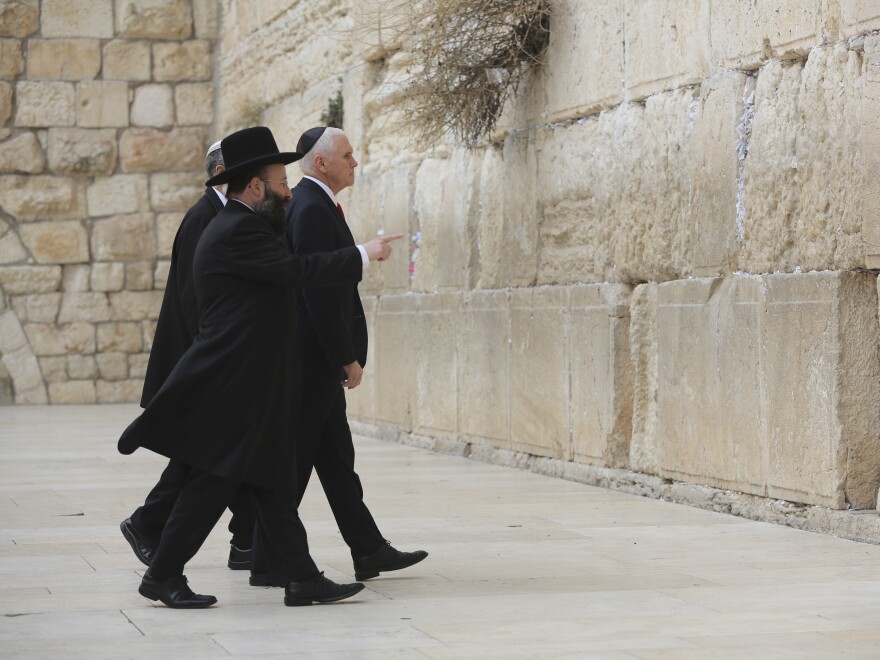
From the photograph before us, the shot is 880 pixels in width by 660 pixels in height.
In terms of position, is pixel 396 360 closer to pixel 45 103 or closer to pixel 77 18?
pixel 45 103

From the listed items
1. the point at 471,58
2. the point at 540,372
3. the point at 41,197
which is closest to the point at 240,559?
the point at 540,372

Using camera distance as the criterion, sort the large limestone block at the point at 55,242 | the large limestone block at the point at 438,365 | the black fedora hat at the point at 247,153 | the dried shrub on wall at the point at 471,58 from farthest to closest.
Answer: the large limestone block at the point at 55,242 → the large limestone block at the point at 438,365 → the dried shrub on wall at the point at 471,58 → the black fedora hat at the point at 247,153

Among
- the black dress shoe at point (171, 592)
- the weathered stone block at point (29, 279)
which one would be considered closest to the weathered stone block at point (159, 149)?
the weathered stone block at point (29, 279)

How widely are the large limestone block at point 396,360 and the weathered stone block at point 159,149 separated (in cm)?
485

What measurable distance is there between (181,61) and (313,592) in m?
11.0

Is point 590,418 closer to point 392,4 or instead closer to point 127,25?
point 392,4

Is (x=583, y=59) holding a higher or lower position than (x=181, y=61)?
lower

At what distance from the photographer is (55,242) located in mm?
13945

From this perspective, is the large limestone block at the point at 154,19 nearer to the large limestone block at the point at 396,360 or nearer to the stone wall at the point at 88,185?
the stone wall at the point at 88,185

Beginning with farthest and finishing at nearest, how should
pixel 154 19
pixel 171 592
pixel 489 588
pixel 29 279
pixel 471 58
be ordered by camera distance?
pixel 154 19 → pixel 29 279 → pixel 471 58 → pixel 489 588 → pixel 171 592

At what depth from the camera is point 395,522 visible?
19.8 feet

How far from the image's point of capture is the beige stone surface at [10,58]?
13875 mm

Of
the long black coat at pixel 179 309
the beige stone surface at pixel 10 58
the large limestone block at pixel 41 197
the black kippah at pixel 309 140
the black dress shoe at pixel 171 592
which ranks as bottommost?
the black dress shoe at pixel 171 592

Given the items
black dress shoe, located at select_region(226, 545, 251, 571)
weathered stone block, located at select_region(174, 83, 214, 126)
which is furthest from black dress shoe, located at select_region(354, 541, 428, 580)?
weathered stone block, located at select_region(174, 83, 214, 126)
